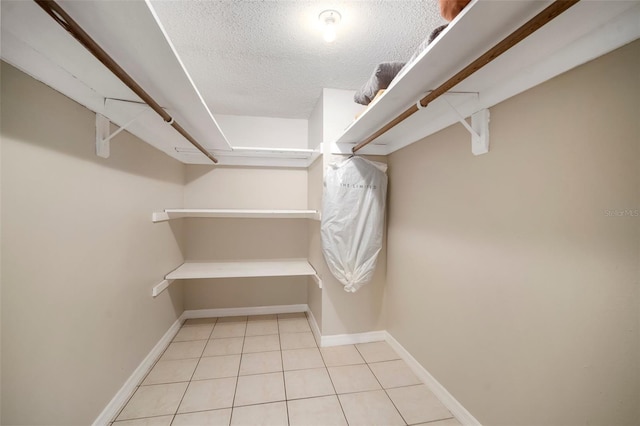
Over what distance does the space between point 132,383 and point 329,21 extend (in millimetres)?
2477

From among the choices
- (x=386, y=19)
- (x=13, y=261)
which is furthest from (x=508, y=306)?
(x=13, y=261)

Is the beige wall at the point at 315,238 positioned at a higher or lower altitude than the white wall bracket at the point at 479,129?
lower

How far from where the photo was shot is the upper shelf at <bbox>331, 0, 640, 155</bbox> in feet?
2.35

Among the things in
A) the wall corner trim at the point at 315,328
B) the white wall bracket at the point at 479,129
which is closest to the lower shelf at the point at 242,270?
the wall corner trim at the point at 315,328

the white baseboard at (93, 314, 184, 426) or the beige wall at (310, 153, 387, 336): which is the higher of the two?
the beige wall at (310, 153, 387, 336)

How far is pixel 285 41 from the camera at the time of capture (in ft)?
5.08

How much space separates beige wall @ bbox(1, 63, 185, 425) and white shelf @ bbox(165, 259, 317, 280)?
538 mm

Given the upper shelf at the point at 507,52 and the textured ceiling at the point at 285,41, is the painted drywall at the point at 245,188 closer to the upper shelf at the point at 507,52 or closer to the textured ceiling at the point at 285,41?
the textured ceiling at the point at 285,41

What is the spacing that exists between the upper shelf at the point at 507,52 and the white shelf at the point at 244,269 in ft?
5.30

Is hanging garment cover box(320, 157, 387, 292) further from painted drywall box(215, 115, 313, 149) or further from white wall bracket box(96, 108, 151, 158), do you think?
white wall bracket box(96, 108, 151, 158)

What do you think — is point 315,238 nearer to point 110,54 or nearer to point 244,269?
point 244,269

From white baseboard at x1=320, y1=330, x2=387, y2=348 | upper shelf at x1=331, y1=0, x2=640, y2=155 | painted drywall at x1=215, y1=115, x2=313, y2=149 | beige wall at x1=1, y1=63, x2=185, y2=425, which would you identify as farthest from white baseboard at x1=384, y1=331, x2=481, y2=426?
painted drywall at x1=215, y1=115, x2=313, y2=149

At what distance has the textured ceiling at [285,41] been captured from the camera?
1.29m

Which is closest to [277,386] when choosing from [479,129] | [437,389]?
[437,389]
